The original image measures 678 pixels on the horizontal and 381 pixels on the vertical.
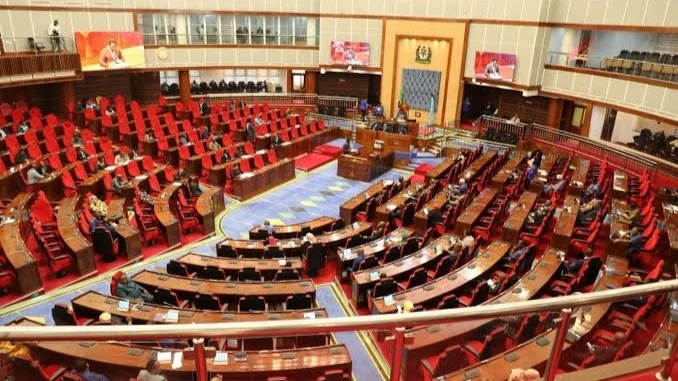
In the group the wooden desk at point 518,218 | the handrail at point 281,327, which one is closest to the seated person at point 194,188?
the wooden desk at point 518,218

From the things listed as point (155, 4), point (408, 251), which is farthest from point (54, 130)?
point (408, 251)

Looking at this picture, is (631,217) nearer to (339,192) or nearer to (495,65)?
(339,192)

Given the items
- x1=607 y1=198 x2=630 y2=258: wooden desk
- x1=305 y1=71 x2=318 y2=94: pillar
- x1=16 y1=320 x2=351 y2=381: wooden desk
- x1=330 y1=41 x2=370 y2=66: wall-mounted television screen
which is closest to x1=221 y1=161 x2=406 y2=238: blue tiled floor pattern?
x1=607 y1=198 x2=630 y2=258: wooden desk

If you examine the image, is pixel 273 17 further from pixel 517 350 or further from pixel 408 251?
pixel 517 350

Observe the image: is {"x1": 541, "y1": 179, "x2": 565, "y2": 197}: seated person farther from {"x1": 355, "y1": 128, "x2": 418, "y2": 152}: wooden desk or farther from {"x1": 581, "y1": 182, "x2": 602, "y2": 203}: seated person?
{"x1": 355, "y1": 128, "x2": 418, "y2": 152}: wooden desk

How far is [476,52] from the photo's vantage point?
69.9 ft

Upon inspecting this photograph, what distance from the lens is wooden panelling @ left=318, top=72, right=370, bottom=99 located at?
25.7m

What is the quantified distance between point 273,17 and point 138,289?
19.5 meters

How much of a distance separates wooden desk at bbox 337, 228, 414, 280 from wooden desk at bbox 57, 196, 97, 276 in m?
4.91

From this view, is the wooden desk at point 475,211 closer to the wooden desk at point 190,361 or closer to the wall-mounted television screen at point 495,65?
the wooden desk at point 190,361

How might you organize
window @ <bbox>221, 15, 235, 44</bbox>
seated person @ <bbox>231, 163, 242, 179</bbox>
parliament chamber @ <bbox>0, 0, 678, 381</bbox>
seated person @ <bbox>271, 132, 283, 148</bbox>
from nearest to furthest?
parliament chamber @ <bbox>0, 0, 678, 381</bbox> < seated person @ <bbox>231, 163, 242, 179</bbox> < seated person @ <bbox>271, 132, 283, 148</bbox> < window @ <bbox>221, 15, 235, 44</bbox>

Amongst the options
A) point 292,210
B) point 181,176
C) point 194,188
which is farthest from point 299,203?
point 181,176

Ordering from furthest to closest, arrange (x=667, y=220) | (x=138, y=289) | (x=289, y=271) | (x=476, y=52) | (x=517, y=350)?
(x=476, y=52), (x=667, y=220), (x=289, y=271), (x=138, y=289), (x=517, y=350)

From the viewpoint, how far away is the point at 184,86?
78.0ft
